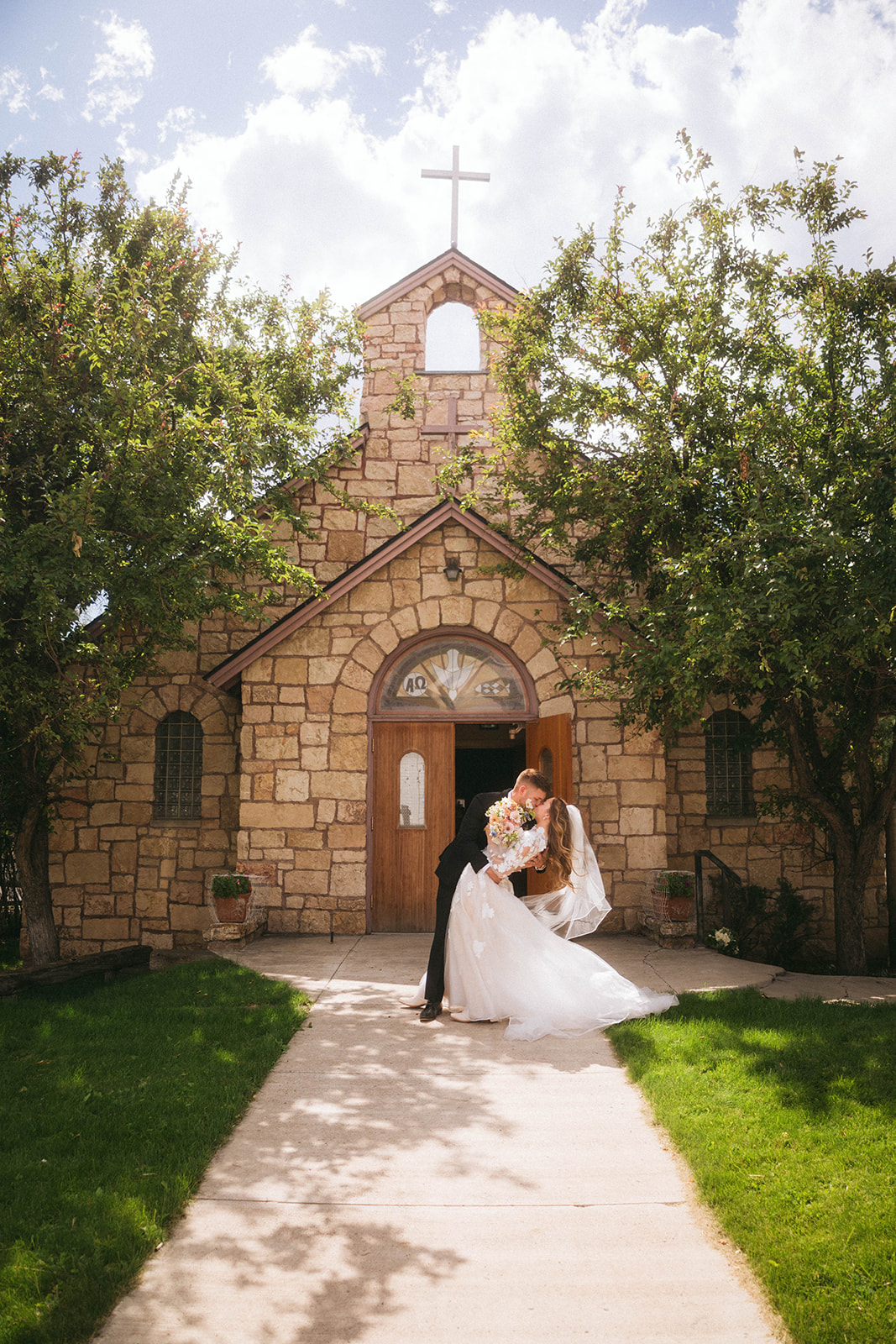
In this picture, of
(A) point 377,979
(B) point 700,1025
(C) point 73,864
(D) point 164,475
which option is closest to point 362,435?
(D) point 164,475

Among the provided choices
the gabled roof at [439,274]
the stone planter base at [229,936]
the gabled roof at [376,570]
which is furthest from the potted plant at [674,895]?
the gabled roof at [439,274]

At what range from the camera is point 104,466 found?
8641 millimetres

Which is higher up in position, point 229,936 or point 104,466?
point 104,466

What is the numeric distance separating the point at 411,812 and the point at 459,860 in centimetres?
360

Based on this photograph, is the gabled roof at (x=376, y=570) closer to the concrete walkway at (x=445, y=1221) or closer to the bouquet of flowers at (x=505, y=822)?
the bouquet of flowers at (x=505, y=822)

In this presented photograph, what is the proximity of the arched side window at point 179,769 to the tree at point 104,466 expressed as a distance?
1394 millimetres

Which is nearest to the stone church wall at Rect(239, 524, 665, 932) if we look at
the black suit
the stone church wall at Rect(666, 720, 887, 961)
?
the stone church wall at Rect(666, 720, 887, 961)

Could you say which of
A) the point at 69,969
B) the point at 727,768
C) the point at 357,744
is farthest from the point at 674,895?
the point at 69,969

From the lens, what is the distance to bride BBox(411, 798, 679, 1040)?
6.54m

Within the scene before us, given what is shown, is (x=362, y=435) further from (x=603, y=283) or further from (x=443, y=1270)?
(x=443, y=1270)

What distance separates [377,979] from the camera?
317 inches

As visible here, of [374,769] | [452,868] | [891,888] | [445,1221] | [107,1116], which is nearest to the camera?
[445,1221]

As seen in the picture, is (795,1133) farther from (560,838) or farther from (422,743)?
(422,743)

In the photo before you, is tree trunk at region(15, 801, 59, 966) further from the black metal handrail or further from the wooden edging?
the black metal handrail
